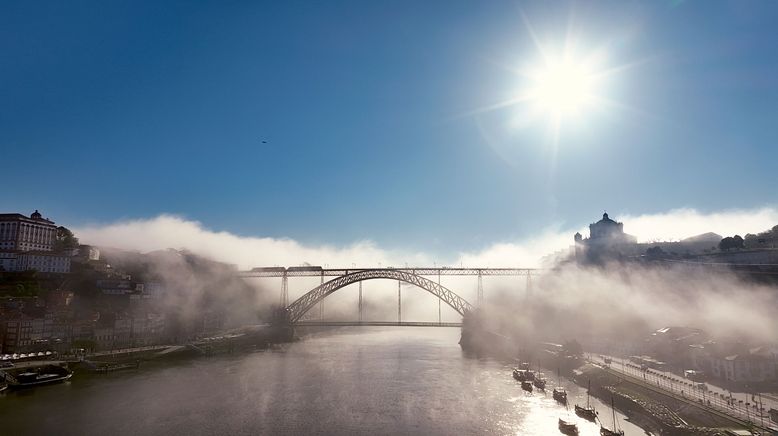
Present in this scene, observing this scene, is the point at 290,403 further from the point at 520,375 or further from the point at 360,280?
the point at 360,280

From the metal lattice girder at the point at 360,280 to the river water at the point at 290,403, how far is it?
23847 millimetres

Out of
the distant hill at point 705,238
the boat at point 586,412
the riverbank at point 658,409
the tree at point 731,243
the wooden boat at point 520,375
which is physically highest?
the distant hill at point 705,238

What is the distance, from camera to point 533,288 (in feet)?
223

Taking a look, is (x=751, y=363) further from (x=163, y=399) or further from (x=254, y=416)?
(x=163, y=399)

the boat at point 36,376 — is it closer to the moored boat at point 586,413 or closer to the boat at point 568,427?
the boat at point 568,427

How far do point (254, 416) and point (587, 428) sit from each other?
17.7 meters

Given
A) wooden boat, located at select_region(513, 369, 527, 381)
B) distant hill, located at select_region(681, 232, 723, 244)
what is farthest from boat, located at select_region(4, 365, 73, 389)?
distant hill, located at select_region(681, 232, 723, 244)

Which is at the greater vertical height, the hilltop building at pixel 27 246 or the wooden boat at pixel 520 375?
the hilltop building at pixel 27 246

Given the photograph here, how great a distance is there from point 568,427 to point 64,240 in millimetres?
86530

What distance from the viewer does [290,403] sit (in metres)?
28.0

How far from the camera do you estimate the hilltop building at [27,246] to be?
201 ft

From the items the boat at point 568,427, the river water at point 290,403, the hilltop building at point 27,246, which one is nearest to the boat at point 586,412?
the river water at point 290,403

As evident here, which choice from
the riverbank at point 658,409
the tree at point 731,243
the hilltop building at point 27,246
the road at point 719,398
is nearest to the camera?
the riverbank at point 658,409

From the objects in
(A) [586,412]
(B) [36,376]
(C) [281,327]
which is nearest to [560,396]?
(A) [586,412]
